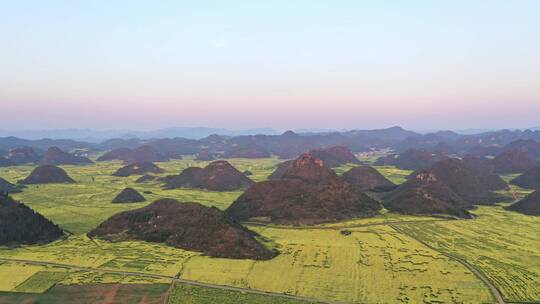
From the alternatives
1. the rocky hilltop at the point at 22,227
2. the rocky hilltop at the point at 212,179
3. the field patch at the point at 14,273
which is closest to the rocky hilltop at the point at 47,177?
the rocky hilltop at the point at 212,179

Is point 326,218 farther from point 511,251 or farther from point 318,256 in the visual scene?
point 511,251

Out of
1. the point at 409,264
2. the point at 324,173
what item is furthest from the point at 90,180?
the point at 409,264

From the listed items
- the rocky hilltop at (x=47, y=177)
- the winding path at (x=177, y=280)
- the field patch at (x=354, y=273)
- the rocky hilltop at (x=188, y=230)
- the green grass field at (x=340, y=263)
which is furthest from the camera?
the rocky hilltop at (x=47, y=177)

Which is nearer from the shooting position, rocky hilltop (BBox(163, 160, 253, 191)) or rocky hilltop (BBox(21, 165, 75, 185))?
rocky hilltop (BBox(163, 160, 253, 191))

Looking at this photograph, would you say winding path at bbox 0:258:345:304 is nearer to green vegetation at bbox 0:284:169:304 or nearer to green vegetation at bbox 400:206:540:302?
green vegetation at bbox 0:284:169:304

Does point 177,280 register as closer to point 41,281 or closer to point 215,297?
point 215,297

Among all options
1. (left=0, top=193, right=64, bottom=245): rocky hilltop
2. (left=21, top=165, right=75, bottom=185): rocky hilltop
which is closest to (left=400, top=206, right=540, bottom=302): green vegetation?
(left=0, top=193, right=64, bottom=245): rocky hilltop

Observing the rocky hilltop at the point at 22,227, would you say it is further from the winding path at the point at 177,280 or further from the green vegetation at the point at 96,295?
the green vegetation at the point at 96,295

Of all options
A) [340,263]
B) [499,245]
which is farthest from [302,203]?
[499,245]
